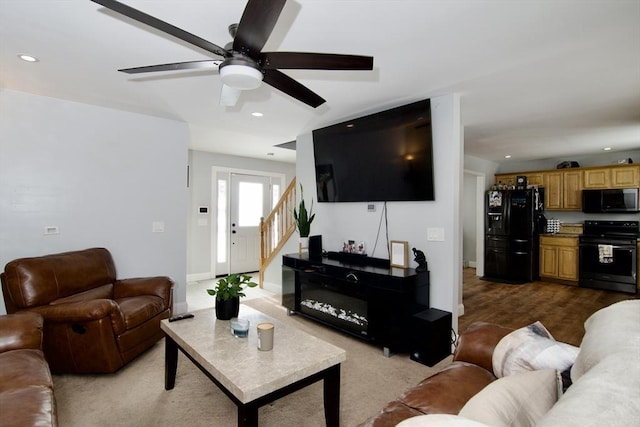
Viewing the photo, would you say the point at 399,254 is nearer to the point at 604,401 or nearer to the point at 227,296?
the point at 227,296

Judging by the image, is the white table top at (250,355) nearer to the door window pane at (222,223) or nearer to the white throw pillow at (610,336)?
the white throw pillow at (610,336)

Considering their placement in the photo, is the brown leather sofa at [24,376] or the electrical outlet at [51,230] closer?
the brown leather sofa at [24,376]

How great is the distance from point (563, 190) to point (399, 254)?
183 inches

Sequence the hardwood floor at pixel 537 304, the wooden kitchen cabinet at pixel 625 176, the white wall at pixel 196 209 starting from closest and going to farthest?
1. the hardwood floor at pixel 537 304
2. the wooden kitchen cabinet at pixel 625 176
3. the white wall at pixel 196 209

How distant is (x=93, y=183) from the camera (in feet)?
11.1

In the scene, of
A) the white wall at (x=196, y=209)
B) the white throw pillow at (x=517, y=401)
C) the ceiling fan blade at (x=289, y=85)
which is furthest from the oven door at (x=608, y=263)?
the white wall at (x=196, y=209)

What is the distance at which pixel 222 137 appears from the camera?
15.4ft

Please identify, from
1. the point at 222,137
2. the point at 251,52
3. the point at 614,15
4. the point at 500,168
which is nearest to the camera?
the point at 251,52

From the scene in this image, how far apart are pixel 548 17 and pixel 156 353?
12.6 feet

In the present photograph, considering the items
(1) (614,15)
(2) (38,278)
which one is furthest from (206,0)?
(2) (38,278)

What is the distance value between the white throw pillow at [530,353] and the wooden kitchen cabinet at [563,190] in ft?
18.7

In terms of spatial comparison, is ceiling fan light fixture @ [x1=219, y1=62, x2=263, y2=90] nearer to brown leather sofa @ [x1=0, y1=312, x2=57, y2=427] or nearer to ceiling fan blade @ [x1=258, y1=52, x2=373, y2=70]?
ceiling fan blade @ [x1=258, y1=52, x2=373, y2=70]

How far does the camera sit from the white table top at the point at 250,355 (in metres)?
1.46

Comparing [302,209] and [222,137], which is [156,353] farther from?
[222,137]
